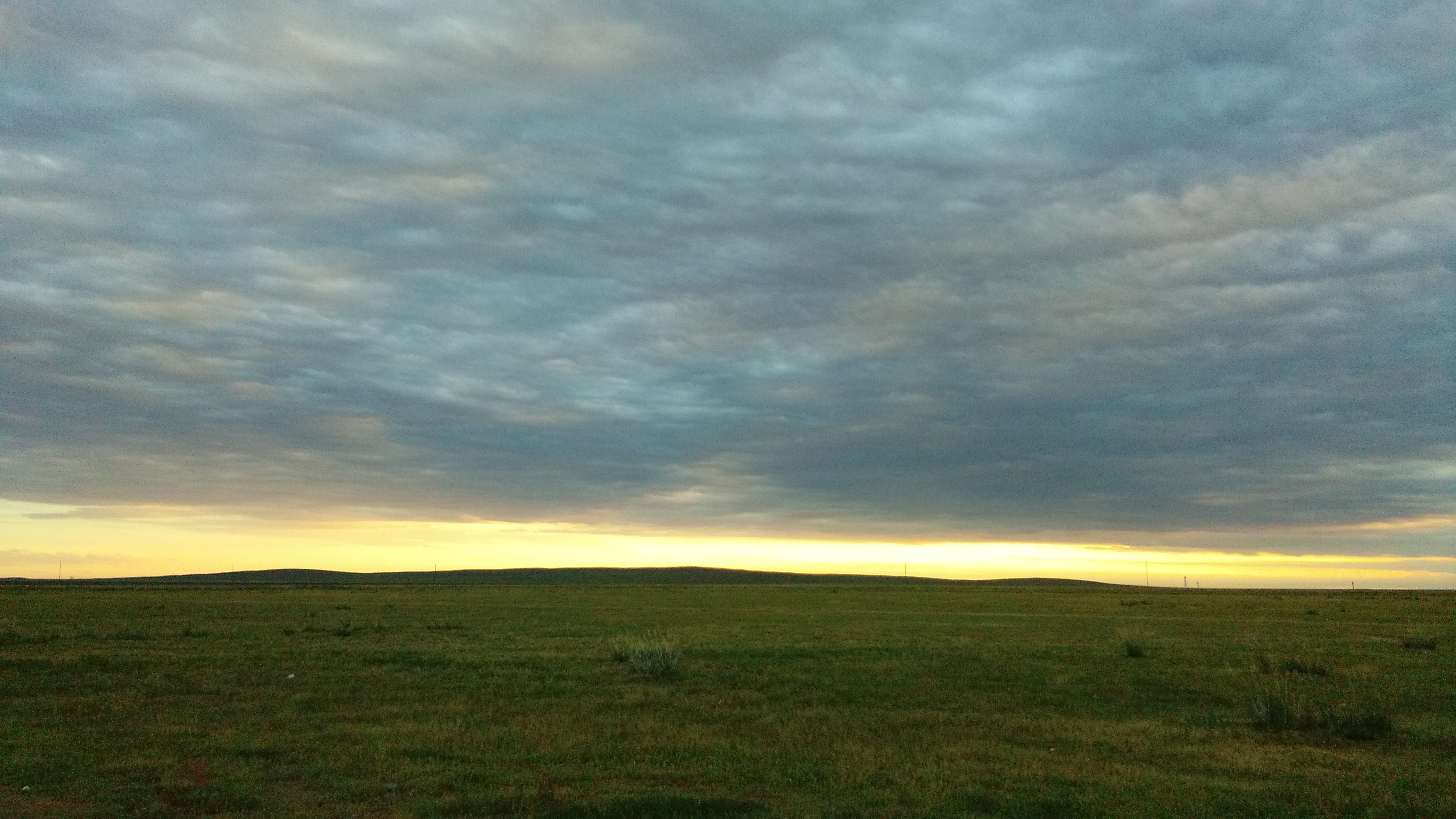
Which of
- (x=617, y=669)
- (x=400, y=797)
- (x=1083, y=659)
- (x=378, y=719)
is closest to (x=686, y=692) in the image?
(x=617, y=669)

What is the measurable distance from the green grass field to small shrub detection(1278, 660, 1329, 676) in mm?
64

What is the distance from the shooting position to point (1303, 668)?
25047mm

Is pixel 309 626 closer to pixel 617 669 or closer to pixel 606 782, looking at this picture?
pixel 617 669

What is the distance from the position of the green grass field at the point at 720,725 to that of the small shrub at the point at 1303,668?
64mm

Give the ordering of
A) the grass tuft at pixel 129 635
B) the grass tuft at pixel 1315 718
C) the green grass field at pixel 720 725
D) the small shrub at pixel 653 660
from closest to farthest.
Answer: the green grass field at pixel 720 725, the grass tuft at pixel 1315 718, the small shrub at pixel 653 660, the grass tuft at pixel 129 635

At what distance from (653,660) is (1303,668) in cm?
1601

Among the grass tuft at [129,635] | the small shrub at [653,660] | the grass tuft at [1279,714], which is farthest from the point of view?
the grass tuft at [129,635]

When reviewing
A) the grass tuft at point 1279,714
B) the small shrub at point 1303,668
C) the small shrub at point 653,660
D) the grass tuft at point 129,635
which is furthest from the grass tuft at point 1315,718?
the grass tuft at point 129,635

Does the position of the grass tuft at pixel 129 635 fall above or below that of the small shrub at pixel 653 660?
below

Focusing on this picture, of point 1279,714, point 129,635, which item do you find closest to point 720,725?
point 1279,714

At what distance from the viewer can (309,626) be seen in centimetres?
4203

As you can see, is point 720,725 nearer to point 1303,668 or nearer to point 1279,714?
point 1279,714

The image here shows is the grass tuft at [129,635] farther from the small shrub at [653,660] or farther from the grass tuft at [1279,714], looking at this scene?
the grass tuft at [1279,714]

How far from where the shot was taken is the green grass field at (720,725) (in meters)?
12.3
